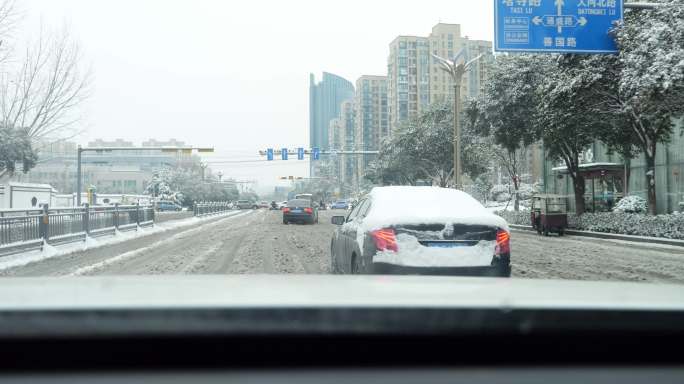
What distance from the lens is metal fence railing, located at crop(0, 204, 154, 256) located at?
1357 cm

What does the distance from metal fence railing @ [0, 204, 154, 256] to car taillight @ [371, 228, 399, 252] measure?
10599 millimetres

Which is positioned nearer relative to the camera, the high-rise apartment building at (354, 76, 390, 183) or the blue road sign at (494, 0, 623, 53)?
the blue road sign at (494, 0, 623, 53)

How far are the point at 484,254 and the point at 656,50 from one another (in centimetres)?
1367

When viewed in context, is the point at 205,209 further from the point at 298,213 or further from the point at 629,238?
the point at 629,238

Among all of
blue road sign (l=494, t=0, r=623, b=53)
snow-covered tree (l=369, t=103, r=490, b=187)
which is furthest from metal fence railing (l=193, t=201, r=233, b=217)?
blue road sign (l=494, t=0, r=623, b=53)

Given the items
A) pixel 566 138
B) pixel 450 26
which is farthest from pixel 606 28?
pixel 450 26

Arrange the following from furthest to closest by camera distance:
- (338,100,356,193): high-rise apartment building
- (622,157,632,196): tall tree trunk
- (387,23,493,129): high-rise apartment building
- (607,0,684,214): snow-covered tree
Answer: (338,100,356,193): high-rise apartment building < (387,23,493,129): high-rise apartment building < (622,157,632,196): tall tree trunk < (607,0,684,214): snow-covered tree

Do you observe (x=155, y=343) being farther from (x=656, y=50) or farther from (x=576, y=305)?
(x=656, y=50)

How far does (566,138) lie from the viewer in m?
23.2

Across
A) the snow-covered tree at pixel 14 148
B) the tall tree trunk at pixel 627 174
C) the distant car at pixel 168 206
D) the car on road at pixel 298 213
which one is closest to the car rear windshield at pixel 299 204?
the car on road at pixel 298 213

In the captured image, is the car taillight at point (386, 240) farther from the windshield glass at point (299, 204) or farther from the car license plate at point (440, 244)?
the windshield glass at point (299, 204)

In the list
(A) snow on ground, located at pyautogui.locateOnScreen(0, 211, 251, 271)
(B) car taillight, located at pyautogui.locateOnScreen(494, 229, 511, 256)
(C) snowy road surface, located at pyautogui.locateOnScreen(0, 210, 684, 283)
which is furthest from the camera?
(A) snow on ground, located at pyautogui.locateOnScreen(0, 211, 251, 271)

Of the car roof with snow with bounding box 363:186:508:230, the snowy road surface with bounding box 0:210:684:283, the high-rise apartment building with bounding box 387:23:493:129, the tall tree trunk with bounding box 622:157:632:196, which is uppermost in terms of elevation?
the high-rise apartment building with bounding box 387:23:493:129

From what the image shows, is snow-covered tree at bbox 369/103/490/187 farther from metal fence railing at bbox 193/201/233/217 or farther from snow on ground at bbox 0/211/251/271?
snow on ground at bbox 0/211/251/271
